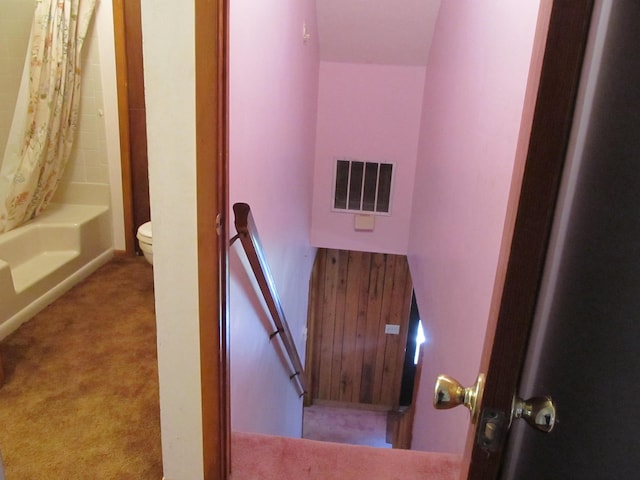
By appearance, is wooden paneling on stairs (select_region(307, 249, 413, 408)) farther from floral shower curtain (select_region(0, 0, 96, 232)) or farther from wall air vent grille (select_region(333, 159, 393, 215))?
floral shower curtain (select_region(0, 0, 96, 232))

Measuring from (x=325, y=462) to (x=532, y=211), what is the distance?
4.47ft

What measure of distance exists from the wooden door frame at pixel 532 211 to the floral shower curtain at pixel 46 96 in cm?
294

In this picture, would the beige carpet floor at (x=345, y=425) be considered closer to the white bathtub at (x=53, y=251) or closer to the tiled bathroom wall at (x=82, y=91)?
the white bathtub at (x=53, y=251)

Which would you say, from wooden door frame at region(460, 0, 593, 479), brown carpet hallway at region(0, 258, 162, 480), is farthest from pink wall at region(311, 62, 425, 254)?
wooden door frame at region(460, 0, 593, 479)

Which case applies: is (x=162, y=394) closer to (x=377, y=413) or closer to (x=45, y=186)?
(x=45, y=186)

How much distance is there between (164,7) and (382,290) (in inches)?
168

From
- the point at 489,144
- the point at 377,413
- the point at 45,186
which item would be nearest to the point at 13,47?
the point at 45,186

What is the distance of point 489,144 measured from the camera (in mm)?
1711

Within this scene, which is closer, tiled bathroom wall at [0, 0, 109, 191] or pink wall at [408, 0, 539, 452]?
pink wall at [408, 0, 539, 452]

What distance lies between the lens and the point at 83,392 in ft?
6.57

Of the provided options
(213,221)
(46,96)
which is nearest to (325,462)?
(213,221)

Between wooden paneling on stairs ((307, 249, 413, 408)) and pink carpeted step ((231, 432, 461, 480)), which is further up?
pink carpeted step ((231, 432, 461, 480))

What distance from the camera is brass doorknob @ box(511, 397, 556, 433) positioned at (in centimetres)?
67

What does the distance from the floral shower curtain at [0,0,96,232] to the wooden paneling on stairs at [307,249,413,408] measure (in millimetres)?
2715
